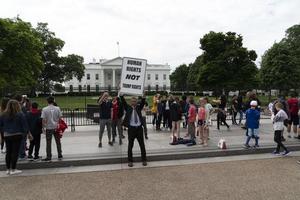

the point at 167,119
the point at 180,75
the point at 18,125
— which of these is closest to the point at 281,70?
the point at 167,119

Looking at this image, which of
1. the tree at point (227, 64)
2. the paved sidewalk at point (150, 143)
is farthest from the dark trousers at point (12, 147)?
the tree at point (227, 64)

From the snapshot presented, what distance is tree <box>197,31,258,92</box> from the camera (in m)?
42.0

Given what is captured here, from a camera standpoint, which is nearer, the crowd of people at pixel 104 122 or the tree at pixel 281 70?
the crowd of people at pixel 104 122

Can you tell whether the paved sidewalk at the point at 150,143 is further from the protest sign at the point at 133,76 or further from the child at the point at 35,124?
the protest sign at the point at 133,76

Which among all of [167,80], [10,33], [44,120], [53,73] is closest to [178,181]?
[44,120]

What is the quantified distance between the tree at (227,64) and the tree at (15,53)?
2316 centimetres

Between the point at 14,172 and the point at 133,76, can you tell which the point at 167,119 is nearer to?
the point at 133,76

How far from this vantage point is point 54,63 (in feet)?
262

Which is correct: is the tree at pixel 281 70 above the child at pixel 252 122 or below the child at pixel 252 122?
above

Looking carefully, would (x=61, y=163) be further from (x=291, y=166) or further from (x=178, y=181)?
(x=291, y=166)

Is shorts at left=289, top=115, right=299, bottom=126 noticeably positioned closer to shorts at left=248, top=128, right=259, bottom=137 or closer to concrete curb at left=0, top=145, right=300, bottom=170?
concrete curb at left=0, top=145, right=300, bottom=170

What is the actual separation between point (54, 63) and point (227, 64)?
49.4m

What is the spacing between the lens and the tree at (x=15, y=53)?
141ft

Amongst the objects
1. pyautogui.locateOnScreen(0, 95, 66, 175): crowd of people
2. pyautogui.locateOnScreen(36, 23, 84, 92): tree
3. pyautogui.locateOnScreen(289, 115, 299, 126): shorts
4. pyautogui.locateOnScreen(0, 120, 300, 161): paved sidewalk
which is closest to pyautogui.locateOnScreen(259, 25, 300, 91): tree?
Result: pyautogui.locateOnScreen(0, 120, 300, 161): paved sidewalk
